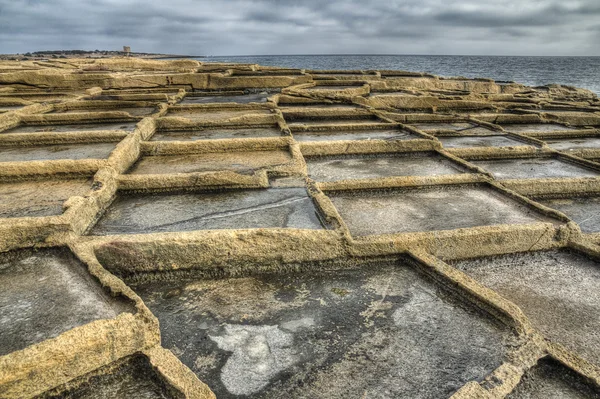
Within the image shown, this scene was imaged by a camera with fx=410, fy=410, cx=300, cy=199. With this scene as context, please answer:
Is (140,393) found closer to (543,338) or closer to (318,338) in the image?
(318,338)

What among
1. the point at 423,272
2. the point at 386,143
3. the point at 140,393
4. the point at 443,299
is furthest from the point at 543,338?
the point at 386,143

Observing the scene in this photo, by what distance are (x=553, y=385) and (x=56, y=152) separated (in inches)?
216

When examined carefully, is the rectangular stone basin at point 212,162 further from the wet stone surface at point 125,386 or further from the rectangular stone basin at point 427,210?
the wet stone surface at point 125,386

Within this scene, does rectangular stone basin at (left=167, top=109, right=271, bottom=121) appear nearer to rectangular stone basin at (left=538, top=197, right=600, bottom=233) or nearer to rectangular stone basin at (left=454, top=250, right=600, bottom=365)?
rectangular stone basin at (left=538, top=197, right=600, bottom=233)

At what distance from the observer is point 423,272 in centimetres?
287

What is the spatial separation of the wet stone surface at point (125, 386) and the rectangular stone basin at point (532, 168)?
434 cm

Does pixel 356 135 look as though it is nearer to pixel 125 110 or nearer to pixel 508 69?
pixel 125 110

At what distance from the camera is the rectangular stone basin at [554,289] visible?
91.9 inches

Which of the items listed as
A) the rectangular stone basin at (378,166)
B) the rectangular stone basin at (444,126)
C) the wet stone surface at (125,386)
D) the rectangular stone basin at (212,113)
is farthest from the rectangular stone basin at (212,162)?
the rectangular stone basin at (444,126)

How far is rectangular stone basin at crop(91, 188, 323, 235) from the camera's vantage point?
329cm

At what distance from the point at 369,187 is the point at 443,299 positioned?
5.72 feet

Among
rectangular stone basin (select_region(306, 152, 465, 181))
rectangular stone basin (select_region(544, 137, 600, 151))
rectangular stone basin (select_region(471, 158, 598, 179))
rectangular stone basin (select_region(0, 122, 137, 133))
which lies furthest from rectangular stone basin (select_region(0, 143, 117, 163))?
rectangular stone basin (select_region(544, 137, 600, 151))

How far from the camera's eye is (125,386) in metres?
1.89

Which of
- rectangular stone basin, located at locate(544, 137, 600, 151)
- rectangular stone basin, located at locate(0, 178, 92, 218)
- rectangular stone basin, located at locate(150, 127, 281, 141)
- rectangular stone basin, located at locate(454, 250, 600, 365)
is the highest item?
rectangular stone basin, located at locate(150, 127, 281, 141)
